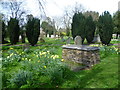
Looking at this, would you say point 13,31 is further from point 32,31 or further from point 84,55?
point 84,55

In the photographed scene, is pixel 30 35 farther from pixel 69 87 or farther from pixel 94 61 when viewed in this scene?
pixel 69 87

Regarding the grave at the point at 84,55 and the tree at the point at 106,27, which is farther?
the tree at the point at 106,27

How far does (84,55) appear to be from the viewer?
5.55 metres

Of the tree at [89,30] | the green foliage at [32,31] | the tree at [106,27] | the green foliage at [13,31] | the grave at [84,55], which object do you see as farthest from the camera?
the tree at [89,30]

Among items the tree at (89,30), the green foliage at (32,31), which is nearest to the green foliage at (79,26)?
the tree at (89,30)

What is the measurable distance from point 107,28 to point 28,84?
13.0 meters

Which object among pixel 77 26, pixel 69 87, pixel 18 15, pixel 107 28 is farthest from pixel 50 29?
pixel 69 87

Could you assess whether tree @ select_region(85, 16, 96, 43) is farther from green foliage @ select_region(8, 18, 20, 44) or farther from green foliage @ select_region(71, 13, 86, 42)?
green foliage @ select_region(8, 18, 20, 44)

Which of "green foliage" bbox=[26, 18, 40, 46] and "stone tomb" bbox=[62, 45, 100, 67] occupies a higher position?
"green foliage" bbox=[26, 18, 40, 46]

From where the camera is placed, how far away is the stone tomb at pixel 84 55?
17.6ft

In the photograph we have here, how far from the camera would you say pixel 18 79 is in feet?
9.45

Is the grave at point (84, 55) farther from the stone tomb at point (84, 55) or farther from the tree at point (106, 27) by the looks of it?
the tree at point (106, 27)

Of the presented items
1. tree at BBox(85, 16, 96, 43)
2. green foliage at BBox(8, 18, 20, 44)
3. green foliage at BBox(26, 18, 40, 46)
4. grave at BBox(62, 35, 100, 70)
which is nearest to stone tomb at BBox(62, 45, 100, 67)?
grave at BBox(62, 35, 100, 70)

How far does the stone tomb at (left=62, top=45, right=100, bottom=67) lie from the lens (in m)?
5.36
